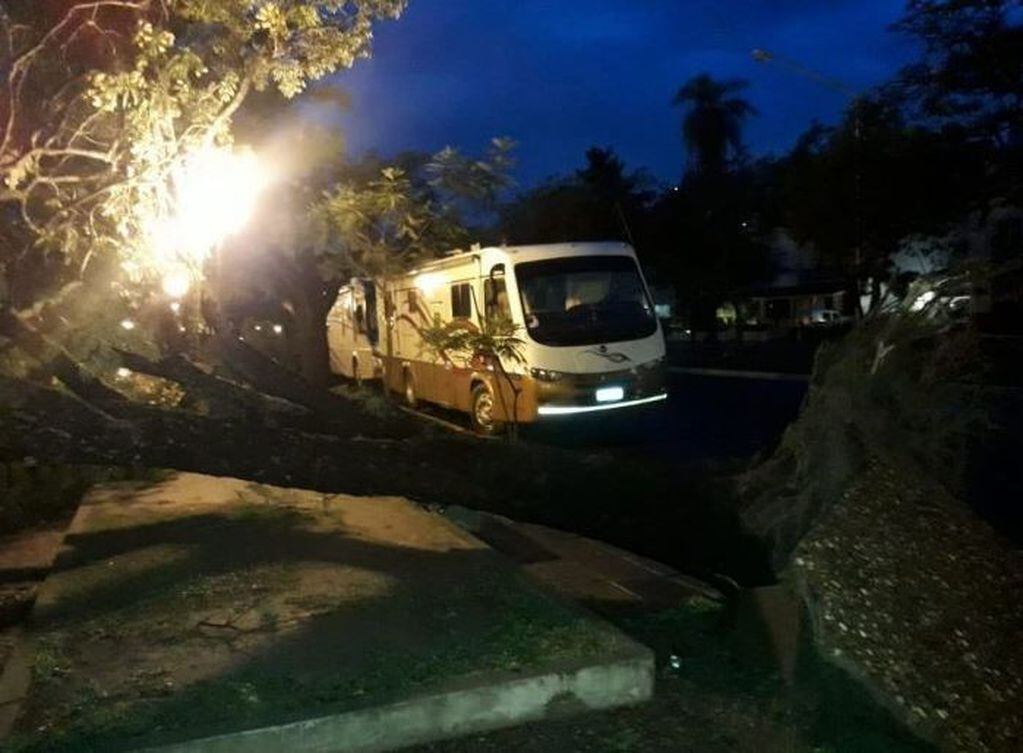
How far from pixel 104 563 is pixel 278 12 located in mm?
4268

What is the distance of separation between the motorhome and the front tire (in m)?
0.02

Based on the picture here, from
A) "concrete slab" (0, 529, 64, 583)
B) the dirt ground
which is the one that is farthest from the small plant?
the dirt ground

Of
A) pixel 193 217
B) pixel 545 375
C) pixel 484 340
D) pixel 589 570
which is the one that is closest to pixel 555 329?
pixel 545 375

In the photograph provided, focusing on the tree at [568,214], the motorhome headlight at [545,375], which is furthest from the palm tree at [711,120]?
the motorhome headlight at [545,375]

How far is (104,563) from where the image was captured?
26.3 ft

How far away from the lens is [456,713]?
5242 mm

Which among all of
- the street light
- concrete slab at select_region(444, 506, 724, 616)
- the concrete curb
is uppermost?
the street light

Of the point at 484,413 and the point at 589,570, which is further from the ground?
the point at 484,413

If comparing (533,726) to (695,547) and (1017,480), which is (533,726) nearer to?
(695,547)

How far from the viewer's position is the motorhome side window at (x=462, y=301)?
1756 centimetres

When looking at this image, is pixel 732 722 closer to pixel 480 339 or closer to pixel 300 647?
pixel 300 647

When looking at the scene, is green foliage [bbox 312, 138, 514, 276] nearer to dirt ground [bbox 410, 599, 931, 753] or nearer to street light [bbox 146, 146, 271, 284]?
street light [bbox 146, 146, 271, 284]

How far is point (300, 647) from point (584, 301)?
11.2 m

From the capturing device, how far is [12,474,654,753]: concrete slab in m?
5.07
